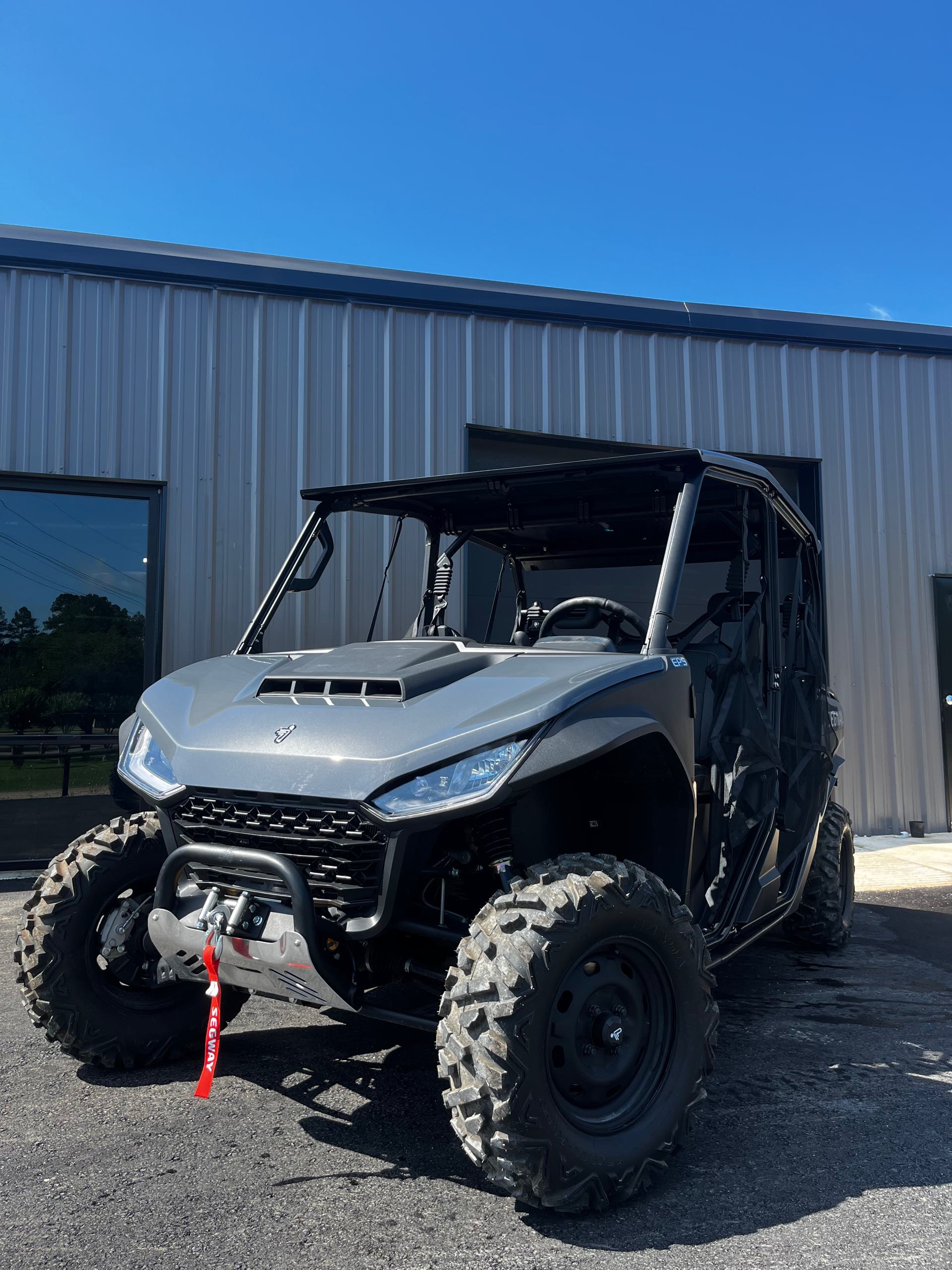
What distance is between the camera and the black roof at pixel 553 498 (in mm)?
3373

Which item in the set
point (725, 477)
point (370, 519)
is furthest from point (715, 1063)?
point (370, 519)

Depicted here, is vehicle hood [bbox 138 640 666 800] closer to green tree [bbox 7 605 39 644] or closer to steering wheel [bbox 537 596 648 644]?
steering wheel [bbox 537 596 648 644]

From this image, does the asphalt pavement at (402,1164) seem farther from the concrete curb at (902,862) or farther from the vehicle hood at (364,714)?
the concrete curb at (902,862)

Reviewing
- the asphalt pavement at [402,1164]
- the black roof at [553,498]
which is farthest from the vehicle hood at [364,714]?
the asphalt pavement at [402,1164]

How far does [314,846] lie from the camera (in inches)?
97.2

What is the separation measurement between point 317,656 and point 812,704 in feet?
7.97

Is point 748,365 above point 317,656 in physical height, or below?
above

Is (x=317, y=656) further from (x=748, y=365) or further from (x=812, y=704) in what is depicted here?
(x=748, y=365)

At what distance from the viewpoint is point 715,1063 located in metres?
3.43

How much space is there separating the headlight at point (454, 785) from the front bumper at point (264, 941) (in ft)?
1.05

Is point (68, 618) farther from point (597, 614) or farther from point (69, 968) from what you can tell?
point (597, 614)

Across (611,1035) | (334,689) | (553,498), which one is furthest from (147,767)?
(553,498)

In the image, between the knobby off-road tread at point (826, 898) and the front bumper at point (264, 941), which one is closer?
the front bumper at point (264, 941)

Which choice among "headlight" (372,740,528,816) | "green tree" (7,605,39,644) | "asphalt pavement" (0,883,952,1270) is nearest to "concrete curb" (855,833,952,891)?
"asphalt pavement" (0,883,952,1270)
